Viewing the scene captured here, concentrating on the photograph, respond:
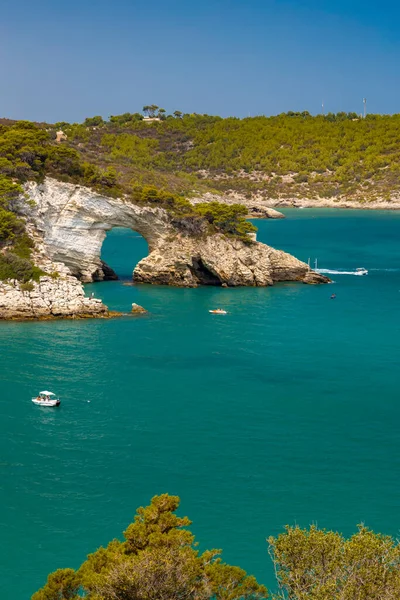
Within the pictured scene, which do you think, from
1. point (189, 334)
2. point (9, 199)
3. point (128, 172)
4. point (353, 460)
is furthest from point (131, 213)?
point (128, 172)

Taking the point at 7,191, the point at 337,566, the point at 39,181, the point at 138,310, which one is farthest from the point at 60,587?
the point at 39,181

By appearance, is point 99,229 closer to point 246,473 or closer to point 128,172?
point 246,473

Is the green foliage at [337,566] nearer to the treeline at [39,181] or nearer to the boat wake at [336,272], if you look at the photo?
the treeline at [39,181]

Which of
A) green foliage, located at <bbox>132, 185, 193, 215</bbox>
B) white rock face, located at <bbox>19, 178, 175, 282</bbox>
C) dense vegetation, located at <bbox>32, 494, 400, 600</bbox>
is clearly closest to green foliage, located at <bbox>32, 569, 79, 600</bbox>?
dense vegetation, located at <bbox>32, 494, 400, 600</bbox>

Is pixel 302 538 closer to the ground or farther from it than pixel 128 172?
closer to the ground

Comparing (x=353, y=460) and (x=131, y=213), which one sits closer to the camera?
(x=353, y=460)

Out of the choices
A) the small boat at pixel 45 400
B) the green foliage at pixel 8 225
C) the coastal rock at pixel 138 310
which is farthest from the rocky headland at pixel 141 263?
the small boat at pixel 45 400

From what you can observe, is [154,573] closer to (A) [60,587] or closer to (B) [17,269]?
(A) [60,587]
